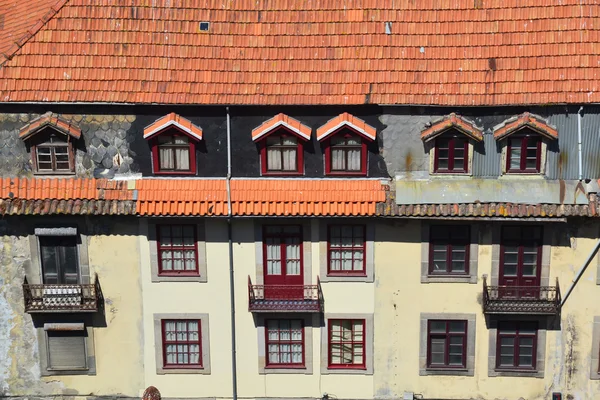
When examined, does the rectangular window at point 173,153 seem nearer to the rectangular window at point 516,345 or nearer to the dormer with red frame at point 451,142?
the dormer with red frame at point 451,142

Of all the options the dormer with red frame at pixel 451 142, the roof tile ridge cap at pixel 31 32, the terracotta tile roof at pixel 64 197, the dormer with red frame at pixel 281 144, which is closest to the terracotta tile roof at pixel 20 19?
the roof tile ridge cap at pixel 31 32

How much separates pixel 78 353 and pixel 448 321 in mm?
13384

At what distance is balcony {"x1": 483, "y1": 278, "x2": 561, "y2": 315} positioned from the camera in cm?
2517

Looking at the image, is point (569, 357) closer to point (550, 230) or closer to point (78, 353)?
point (550, 230)

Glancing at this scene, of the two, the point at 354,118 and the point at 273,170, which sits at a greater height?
the point at 354,118

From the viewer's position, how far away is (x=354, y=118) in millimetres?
24641

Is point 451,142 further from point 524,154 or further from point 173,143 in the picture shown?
point 173,143

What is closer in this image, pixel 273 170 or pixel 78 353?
pixel 273 170

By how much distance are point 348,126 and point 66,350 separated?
515 inches

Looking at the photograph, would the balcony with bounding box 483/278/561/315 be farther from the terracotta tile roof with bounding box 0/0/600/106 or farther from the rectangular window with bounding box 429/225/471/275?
the terracotta tile roof with bounding box 0/0/600/106

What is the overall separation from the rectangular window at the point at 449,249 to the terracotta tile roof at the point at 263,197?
2.64 m

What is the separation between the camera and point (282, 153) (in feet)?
83.4

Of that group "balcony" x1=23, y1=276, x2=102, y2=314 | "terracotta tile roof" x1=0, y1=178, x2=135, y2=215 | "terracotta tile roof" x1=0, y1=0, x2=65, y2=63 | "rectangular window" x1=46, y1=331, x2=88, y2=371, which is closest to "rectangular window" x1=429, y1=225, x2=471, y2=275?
"terracotta tile roof" x1=0, y1=178, x2=135, y2=215

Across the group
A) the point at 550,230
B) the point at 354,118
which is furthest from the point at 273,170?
the point at 550,230
